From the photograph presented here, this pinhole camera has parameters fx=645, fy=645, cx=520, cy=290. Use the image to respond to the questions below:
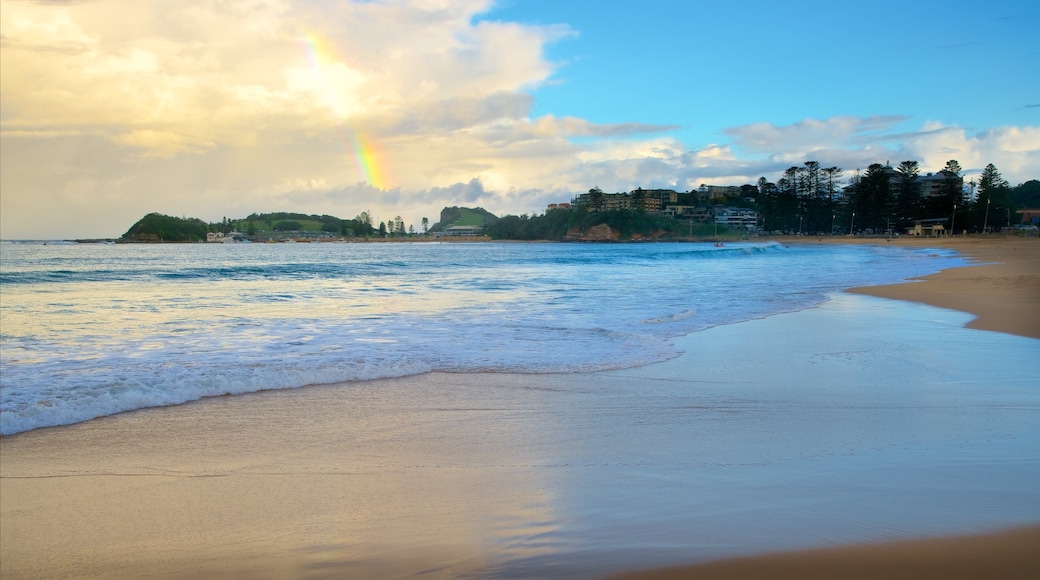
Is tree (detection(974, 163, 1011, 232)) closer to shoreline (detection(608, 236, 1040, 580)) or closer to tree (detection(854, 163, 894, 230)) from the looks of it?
tree (detection(854, 163, 894, 230))

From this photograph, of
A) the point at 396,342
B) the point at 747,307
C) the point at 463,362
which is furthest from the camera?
the point at 747,307

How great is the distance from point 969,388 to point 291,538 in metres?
5.88

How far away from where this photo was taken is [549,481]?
368cm

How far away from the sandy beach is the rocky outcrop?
13807 centimetres

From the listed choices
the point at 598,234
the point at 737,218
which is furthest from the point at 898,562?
the point at 737,218

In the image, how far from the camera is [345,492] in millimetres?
3562

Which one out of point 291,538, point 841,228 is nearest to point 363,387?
point 291,538

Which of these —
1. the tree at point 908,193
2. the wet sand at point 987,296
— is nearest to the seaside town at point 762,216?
the tree at point 908,193

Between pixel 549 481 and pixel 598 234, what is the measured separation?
142 meters

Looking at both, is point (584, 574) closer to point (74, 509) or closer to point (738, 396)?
point (74, 509)

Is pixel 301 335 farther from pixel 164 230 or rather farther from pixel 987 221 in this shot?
pixel 164 230

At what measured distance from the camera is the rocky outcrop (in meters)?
143

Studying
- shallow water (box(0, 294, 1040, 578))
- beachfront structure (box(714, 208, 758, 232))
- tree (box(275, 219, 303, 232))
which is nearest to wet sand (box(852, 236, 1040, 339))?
shallow water (box(0, 294, 1040, 578))

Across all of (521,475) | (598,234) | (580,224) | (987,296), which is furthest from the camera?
(580,224)
